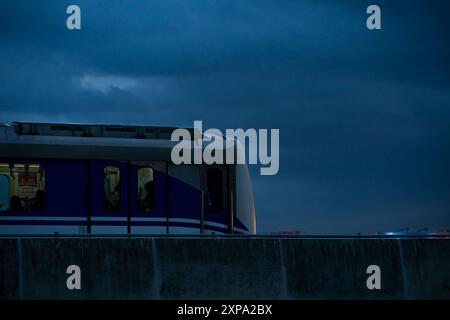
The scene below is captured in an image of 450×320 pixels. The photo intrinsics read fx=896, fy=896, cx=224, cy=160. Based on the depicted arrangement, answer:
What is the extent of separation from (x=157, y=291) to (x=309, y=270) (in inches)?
96.6

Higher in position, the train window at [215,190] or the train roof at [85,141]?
the train roof at [85,141]

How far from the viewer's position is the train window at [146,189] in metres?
25.8

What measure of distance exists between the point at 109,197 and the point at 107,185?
1.13ft

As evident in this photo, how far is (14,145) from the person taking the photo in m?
24.3

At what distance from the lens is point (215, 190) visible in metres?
26.7

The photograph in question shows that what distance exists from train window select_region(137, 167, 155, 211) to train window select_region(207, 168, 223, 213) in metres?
1.76

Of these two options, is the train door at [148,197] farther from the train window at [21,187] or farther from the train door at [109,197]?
the train window at [21,187]

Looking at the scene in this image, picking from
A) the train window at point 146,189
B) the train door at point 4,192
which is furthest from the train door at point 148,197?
the train door at point 4,192

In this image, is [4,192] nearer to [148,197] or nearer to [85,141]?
[85,141]

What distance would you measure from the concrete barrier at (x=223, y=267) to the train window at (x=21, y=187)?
11.0m

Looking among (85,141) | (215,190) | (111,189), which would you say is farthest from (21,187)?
(215,190)

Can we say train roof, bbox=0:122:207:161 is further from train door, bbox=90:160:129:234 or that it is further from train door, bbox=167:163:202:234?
train door, bbox=167:163:202:234

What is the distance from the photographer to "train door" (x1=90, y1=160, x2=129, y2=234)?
82.6 feet

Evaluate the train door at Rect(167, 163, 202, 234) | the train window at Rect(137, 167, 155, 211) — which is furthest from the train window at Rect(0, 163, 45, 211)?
the train door at Rect(167, 163, 202, 234)
